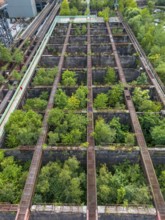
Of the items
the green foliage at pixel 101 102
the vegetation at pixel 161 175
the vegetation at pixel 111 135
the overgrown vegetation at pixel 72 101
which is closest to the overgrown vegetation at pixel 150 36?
the green foliage at pixel 101 102

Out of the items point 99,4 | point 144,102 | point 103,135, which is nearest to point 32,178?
point 103,135

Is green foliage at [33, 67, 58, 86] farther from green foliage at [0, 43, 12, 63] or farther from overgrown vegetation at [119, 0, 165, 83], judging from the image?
overgrown vegetation at [119, 0, 165, 83]

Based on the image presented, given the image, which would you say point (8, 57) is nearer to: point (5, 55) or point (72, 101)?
point (5, 55)

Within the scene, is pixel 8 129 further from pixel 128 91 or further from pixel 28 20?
pixel 28 20

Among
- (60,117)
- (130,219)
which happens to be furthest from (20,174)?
(130,219)

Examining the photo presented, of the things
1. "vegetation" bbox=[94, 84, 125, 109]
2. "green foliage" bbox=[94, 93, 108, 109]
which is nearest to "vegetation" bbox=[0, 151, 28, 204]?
"green foliage" bbox=[94, 93, 108, 109]

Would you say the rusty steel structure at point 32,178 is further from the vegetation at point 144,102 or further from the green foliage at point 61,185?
the vegetation at point 144,102
